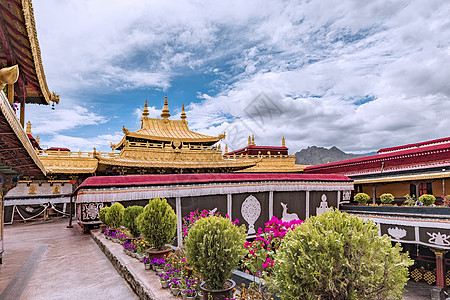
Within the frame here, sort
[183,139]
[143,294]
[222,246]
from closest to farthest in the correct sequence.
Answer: [222,246] → [143,294] → [183,139]

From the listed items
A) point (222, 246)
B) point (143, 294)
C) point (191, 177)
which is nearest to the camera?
point (222, 246)

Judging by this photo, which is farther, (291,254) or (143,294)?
(143,294)

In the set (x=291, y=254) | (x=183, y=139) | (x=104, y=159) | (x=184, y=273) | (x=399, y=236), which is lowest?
(x=399, y=236)

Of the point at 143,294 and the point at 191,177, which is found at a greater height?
the point at 191,177

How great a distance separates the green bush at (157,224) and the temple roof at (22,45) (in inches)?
175

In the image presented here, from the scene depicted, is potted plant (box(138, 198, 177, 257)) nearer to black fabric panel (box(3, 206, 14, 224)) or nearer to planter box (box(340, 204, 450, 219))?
planter box (box(340, 204, 450, 219))

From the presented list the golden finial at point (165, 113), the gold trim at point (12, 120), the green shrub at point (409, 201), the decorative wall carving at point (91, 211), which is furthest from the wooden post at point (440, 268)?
the golden finial at point (165, 113)

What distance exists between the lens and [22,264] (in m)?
7.60

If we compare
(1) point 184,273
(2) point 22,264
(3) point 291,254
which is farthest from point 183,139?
(3) point 291,254

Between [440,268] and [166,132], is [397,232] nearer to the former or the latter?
[440,268]

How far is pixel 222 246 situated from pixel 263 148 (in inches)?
1106

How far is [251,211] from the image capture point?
1305cm

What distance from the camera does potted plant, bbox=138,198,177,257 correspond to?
A: 5.88 m

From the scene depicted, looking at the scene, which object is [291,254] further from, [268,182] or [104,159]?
[104,159]
